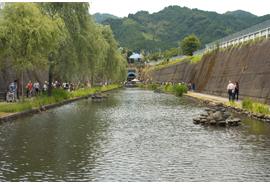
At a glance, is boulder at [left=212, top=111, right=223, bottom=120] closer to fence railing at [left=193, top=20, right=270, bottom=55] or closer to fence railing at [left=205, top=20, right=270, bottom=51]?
fence railing at [left=193, top=20, right=270, bottom=55]

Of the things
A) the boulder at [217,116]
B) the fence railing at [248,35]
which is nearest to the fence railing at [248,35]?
the fence railing at [248,35]

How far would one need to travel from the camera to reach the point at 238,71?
148 feet

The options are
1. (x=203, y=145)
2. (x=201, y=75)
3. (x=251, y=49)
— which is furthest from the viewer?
(x=201, y=75)

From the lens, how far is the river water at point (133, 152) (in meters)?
10.9

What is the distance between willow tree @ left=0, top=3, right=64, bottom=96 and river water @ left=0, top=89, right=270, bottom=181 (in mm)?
7841

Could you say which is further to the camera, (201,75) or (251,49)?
(201,75)

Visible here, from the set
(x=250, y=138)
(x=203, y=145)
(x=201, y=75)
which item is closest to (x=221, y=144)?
(x=203, y=145)

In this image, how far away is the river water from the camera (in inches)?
431

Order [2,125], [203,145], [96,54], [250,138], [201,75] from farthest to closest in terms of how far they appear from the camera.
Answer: [201,75] < [96,54] < [2,125] < [250,138] < [203,145]

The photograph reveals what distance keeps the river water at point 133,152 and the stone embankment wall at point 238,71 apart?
14.1 meters

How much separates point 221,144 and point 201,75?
172 feet

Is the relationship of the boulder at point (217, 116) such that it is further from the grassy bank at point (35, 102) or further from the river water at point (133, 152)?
the grassy bank at point (35, 102)

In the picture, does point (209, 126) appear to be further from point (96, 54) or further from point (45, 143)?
point (96, 54)

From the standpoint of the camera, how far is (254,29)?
44.0m
